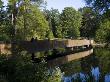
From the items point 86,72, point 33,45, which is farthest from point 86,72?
point 33,45

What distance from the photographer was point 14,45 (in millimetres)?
28109

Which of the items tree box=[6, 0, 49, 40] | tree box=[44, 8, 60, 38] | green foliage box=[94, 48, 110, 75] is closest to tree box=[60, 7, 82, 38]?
tree box=[44, 8, 60, 38]

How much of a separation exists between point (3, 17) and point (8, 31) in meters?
11.3

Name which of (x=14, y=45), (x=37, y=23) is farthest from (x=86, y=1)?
(x=37, y=23)

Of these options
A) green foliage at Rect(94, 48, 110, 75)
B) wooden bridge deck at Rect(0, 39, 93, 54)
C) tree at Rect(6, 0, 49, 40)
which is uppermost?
tree at Rect(6, 0, 49, 40)

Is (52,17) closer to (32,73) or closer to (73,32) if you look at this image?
(73,32)

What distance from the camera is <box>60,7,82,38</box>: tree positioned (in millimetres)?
111625

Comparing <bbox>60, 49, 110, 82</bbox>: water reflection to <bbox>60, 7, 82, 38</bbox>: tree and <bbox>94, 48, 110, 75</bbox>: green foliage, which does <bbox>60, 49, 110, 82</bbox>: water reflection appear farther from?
<bbox>60, 7, 82, 38</bbox>: tree

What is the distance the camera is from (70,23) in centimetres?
11612

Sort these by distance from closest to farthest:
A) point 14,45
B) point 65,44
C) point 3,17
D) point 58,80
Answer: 1. point 58,80
2. point 14,45
3. point 65,44
4. point 3,17

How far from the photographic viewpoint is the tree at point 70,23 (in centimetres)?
11162

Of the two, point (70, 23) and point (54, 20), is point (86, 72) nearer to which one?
point (70, 23)

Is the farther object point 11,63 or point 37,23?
point 37,23

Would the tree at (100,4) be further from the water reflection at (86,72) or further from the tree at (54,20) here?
the tree at (54,20)
